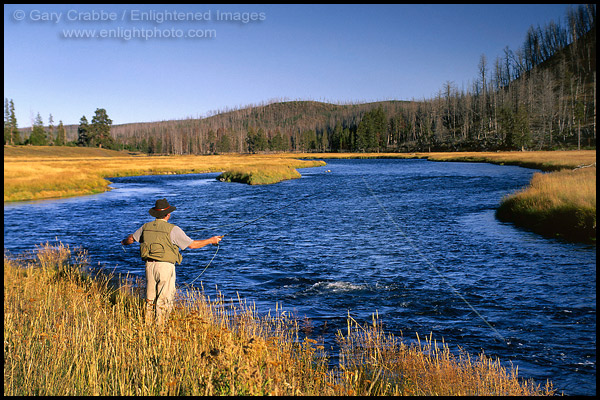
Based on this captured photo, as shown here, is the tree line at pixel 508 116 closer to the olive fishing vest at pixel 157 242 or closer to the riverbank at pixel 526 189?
the riverbank at pixel 526 189

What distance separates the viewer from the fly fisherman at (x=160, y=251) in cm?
780

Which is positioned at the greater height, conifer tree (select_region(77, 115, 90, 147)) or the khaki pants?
conifer tree (select_region(77, 115, 90, 147))

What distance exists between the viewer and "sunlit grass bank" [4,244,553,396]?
5.49 metres

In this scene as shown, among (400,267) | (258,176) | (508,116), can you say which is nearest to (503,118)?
(508,116)

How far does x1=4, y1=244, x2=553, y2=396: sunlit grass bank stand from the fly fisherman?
325mm

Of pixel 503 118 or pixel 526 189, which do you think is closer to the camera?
pixel 526 189

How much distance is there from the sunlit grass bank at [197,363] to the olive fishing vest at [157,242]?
1.05 m

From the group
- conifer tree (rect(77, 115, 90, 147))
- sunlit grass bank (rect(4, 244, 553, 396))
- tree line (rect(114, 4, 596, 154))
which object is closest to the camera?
sunlit grass bank (rect(4, 244, 553, 396))

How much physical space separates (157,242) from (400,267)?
8.98m

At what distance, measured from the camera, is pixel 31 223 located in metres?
24.0

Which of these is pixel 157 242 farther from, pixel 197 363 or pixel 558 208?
pixel 558 208

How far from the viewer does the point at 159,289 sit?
8.06 meters

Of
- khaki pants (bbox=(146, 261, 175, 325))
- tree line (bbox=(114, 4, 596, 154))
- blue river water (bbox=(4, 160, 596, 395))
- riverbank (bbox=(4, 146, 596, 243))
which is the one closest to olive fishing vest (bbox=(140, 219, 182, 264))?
khaki pants (bbox=(146, 261, 175, 325))

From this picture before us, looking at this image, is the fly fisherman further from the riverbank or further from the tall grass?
the tall grass
